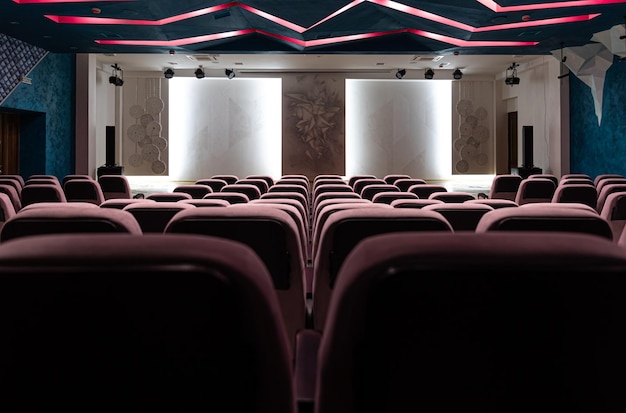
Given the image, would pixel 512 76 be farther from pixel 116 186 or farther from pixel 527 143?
pixel 116 186

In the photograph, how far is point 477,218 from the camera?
2.65 m

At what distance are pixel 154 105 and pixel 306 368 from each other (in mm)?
17163

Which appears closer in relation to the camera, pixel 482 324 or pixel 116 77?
pixel 482 324

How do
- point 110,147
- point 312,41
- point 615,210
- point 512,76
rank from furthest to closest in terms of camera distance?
point 512,76, point 110,147, point 312,41, point 615,210

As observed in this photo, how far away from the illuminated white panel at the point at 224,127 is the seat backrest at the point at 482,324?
17.1m

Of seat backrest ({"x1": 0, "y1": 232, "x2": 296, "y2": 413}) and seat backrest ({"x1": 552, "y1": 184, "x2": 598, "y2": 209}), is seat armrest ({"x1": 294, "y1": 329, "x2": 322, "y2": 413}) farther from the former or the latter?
seat backrest ({"x1": 552, "y1": 184, "x2": 598, "y2": 209})

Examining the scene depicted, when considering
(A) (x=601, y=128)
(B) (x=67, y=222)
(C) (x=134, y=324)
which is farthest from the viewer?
(A) (x=601, y=128)

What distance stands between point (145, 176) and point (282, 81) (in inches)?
203

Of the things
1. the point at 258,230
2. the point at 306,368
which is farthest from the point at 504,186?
the point at 306,368

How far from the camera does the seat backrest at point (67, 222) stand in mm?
1505

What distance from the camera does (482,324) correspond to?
29.5 inches

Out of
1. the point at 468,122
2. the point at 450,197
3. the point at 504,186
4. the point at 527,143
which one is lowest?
the point at 450,197

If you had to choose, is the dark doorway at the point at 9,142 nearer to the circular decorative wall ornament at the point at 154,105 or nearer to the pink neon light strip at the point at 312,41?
the pink neon light strip at the point at 312,41

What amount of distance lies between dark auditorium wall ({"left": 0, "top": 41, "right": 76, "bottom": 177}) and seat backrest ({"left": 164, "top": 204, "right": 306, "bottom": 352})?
1133 centimetres
